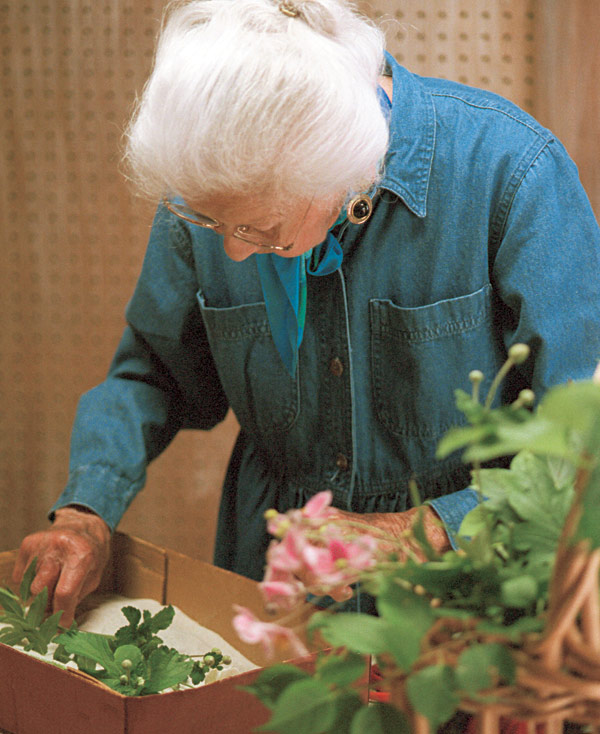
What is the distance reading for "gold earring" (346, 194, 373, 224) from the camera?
3.93 ft

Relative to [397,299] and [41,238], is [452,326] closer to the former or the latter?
[397,299]

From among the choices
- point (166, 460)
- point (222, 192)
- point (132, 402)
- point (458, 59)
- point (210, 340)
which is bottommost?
point (166, 460)

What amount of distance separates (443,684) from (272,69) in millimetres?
720

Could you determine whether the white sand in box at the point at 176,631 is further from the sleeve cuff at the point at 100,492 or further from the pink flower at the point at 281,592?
the pink flower at the point at 281,592

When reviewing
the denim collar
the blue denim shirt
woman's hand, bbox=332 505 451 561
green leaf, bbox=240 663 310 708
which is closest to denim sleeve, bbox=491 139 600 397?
the blue denim shirt

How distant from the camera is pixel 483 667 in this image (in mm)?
416

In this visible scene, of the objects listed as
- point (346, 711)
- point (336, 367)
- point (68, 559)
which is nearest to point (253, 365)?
point (336, 367)

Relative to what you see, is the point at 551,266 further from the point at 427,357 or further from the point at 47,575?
the point at 47,575

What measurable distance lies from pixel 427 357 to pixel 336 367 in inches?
5.8

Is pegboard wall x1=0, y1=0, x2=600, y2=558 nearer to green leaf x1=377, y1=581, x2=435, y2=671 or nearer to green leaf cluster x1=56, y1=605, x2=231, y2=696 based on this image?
green leaf cluster x1=56, y1=605, x2=231, y2=696

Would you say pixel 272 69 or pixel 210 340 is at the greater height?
pixel 272 69

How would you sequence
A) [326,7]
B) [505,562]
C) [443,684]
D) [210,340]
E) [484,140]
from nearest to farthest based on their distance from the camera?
[443,684], [505,562], [326,7], [484,140], [210,340]

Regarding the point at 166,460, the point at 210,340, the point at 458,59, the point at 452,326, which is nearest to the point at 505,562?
the point at 452,326

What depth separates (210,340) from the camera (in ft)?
4.73
